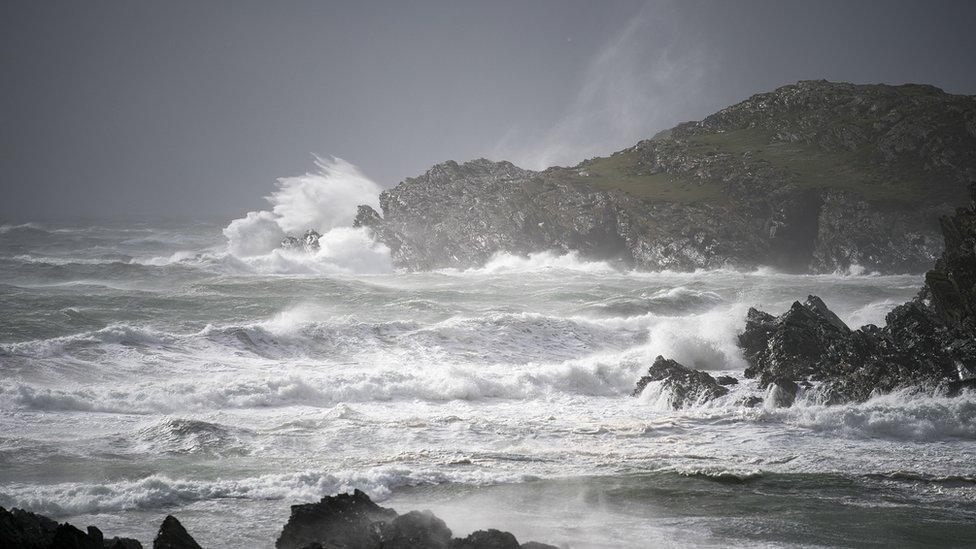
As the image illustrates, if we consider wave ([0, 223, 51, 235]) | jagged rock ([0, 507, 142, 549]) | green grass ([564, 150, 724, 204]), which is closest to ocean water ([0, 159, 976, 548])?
jagged rock ([0, 507, 142, 549])

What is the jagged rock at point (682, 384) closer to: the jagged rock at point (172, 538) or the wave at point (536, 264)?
the jagged rock at point (172, 538)

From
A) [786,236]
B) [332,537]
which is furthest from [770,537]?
[786,236]

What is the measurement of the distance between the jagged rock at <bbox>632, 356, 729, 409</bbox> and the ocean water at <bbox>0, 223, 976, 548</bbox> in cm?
45

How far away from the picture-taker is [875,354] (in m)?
18.1

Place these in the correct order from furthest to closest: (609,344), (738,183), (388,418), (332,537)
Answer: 1. (738,183)
2. (609,344)
3. (388,418)
4. (332,537)

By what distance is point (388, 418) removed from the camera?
17.3m

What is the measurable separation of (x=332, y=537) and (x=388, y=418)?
29.8 feet

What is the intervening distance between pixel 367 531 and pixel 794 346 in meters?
15.6

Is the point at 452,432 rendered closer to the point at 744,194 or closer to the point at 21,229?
the point at 744,194

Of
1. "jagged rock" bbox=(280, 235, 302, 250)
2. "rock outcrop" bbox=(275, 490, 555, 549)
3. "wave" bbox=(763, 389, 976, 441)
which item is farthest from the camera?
"jagged rock" bbox=(280, 235, 302, 250)

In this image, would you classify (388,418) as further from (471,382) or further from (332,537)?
(332,537)

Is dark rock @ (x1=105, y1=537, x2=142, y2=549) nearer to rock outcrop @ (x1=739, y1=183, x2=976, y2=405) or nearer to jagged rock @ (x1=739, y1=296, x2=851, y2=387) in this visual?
rock outcrop @ (x1=739, y1=183, x2=976, y2=405)

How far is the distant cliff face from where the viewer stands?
53.9 meters

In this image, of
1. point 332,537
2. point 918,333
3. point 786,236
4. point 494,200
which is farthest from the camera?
point 494,200
